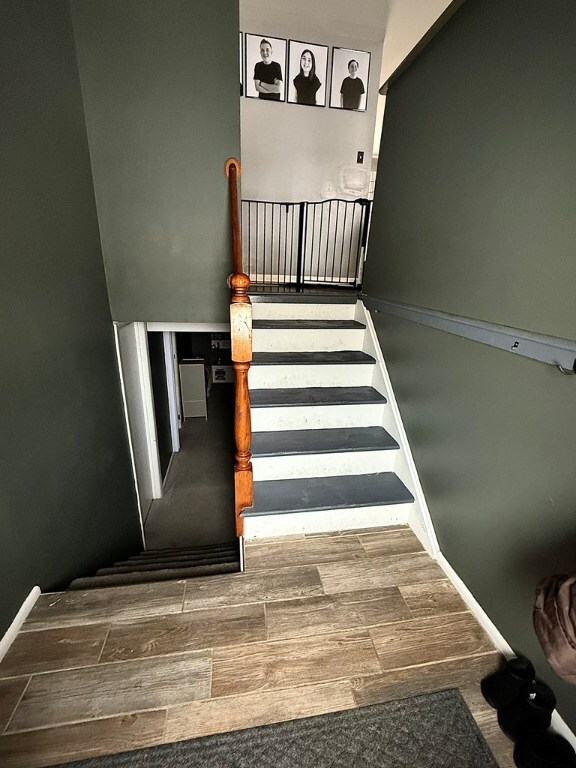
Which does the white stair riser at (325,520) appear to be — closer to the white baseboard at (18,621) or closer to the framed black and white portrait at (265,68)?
the white baseboard at (18,621)

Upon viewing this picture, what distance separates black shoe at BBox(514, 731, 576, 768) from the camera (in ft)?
3.25

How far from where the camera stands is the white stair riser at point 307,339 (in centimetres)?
248

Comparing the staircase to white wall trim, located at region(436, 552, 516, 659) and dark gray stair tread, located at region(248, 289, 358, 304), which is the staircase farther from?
white wall trim, located at region(436, 552, 516, 659)

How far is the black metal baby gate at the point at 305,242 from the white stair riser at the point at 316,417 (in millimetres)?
3134

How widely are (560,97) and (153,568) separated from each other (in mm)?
2795

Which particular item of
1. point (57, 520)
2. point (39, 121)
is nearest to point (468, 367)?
point (57, 520)

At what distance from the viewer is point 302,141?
4.80 m

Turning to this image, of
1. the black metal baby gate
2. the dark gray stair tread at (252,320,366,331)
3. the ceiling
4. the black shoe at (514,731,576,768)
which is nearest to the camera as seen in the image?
the black shoe at (514,731,576,768)

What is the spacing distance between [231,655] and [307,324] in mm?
2038

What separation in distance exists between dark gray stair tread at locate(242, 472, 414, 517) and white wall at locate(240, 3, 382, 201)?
4.46 m

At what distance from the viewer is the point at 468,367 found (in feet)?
4.86

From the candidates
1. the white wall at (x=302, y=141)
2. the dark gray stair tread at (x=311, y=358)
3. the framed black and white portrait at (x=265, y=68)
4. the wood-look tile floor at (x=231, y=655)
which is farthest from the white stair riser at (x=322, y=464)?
the framed black and white portrait at (x=265, y=68)

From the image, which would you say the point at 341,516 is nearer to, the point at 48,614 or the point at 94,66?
the point at 48,614

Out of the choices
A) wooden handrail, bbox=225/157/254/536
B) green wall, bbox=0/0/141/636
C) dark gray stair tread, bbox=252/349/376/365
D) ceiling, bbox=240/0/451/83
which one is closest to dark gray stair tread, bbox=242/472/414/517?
wooden handrail, bbox=225/157/254/536
